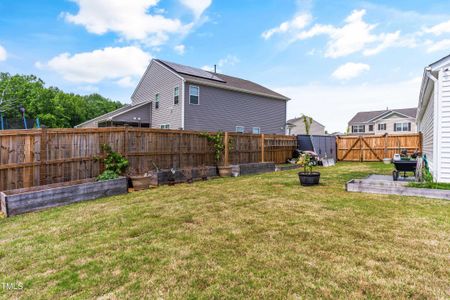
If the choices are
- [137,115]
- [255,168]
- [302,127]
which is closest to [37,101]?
[137,115]

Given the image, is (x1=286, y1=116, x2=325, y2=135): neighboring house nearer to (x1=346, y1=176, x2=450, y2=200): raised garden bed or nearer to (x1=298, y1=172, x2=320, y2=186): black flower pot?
(x1=298, y1=172, x2=320, y2=186): black flower pot

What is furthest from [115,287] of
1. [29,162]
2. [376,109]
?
[376,109]

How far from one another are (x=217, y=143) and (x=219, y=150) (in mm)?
302

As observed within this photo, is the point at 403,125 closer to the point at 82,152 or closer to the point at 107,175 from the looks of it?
the point at 107,175

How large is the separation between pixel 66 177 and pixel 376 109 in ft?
140

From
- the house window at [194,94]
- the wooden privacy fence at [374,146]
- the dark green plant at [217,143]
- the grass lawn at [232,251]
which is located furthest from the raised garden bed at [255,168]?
the wooden privacy fence at [374,146]

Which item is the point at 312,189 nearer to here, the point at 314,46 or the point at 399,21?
the point at 399,21

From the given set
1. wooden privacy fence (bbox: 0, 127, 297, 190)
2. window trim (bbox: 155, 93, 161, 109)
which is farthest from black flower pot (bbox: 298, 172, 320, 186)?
window trim (bbox: 155, 93, 161, 109)

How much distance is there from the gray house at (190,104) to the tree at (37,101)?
23.6 meters

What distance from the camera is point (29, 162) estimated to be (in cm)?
545

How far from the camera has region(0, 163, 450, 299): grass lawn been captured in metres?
2.16

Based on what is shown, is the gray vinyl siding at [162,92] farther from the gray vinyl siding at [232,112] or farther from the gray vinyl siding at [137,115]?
the gray vinyl siding at [232,112]

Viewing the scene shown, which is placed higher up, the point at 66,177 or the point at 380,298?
the point at 66,177

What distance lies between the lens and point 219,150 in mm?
9805
